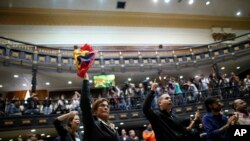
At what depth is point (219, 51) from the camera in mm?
15008

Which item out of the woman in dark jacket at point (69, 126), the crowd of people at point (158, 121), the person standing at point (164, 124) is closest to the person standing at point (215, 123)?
the crowd of people at point (158, 121)

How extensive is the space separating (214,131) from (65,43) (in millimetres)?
14362

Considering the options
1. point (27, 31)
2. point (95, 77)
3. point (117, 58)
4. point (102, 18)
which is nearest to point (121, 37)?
point (102, 18)

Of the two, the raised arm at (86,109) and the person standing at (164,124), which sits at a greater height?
the raised arm at (86,109)

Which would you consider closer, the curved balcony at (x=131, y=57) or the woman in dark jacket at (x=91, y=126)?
the woman in dark jacket at (x=91, y=126)

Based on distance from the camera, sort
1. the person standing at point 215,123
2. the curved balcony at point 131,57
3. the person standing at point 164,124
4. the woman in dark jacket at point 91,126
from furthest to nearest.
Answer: the curved balcony at point 131,57 < the person standing at point 215,123 < the person standing at point 164,124 < the woman in dark jacket at point 91,126

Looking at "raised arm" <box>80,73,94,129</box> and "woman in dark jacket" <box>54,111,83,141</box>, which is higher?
"raised arm" <box>80,73,94,129</box>

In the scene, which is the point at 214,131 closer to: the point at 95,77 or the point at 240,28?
the point at 95,77

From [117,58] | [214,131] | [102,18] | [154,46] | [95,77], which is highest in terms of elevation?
[102,18]

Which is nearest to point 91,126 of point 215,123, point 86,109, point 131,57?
point 86,109

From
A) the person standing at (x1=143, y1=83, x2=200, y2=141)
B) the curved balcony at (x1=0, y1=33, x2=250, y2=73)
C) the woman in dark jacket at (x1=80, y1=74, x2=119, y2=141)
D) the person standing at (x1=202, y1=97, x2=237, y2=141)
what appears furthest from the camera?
the curved balcony at (x1=0, y1=33, x2=250, y2=73)

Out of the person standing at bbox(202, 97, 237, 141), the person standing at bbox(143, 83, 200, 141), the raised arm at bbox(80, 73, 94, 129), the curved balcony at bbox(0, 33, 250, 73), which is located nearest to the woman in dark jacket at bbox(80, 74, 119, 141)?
the raised arm at bbox(80, 73, 94, 129)

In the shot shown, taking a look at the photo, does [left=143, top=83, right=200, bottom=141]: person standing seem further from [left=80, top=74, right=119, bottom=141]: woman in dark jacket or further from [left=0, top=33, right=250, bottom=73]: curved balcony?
[left=0, top=33, right=250, bottom=73]: curved balcony

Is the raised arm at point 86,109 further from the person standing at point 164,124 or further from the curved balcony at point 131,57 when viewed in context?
the curved balcony at point 131,57
